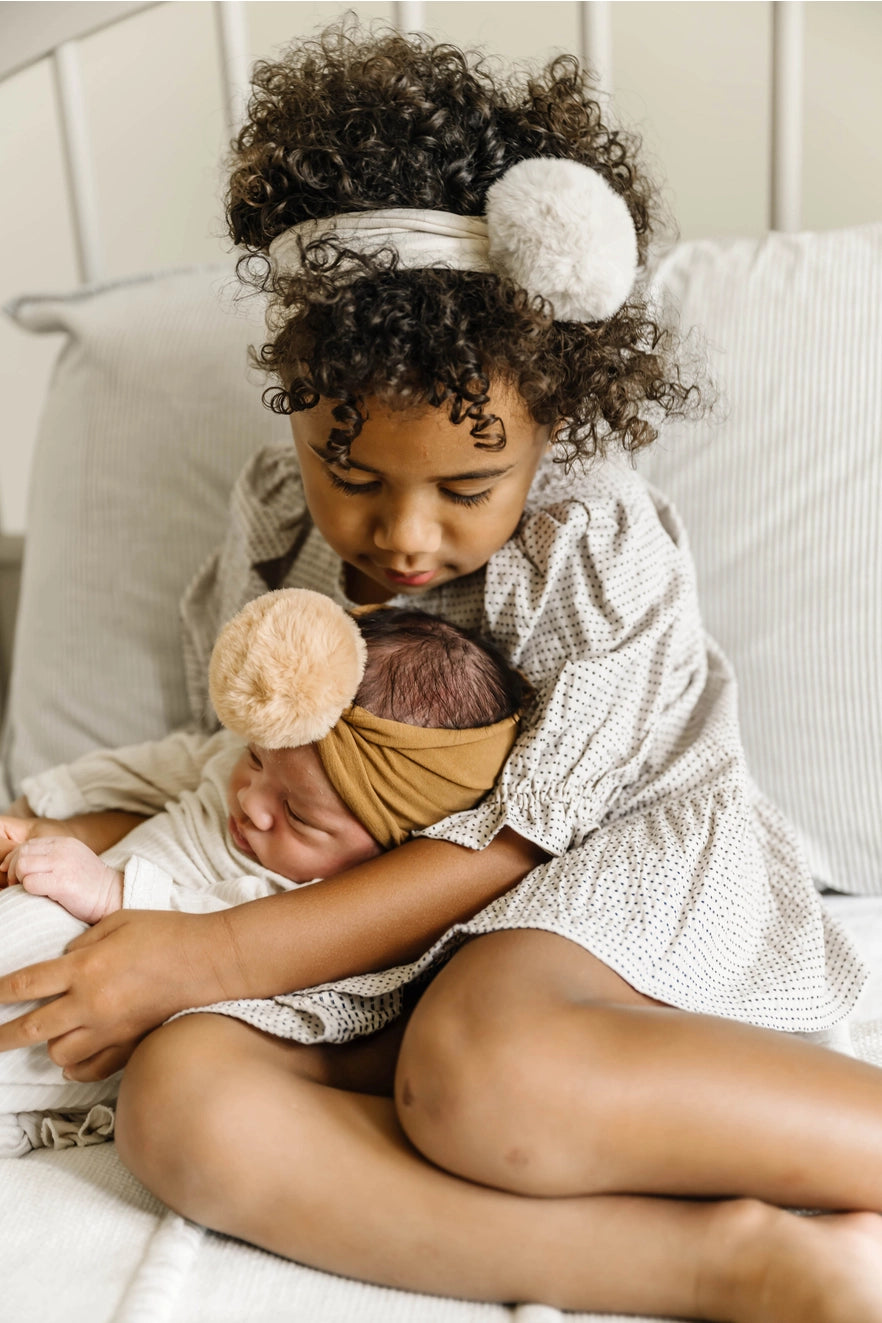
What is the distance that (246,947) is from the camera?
0.80 metres

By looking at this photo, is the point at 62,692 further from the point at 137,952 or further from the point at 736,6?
the point at 736,6

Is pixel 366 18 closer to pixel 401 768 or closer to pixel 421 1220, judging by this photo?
pixel 401 768

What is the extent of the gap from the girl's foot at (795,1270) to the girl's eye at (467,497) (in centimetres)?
51

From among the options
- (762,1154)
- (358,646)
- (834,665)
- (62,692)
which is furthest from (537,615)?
(62,692)

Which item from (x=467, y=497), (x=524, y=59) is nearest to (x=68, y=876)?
(x=467, y=497)

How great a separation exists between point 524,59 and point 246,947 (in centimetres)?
100

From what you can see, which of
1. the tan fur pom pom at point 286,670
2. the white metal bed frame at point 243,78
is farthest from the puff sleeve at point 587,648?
the white metal bed frame at point 243,78

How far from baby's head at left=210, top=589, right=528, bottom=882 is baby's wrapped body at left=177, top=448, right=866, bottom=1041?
0.03 m

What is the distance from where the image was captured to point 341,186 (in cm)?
86

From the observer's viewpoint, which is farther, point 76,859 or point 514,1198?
point 76,859

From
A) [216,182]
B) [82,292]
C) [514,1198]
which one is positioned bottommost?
[514,1198]

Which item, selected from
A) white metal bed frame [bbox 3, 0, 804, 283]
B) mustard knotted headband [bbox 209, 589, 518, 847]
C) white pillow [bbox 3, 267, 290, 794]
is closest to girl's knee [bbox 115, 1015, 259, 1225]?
mustard knotted headband [bbox 209, 589, 518, 847]

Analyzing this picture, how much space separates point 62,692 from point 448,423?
23.8 inches

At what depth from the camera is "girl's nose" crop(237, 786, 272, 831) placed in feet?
2.92
